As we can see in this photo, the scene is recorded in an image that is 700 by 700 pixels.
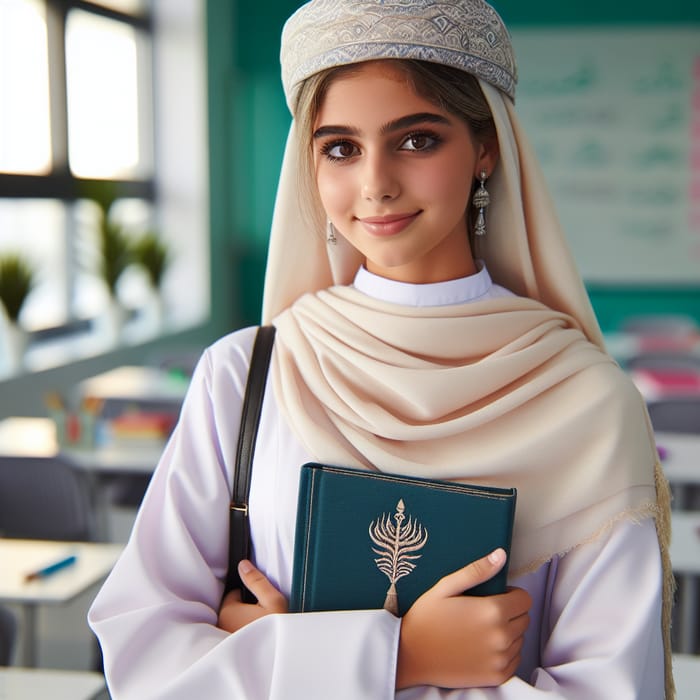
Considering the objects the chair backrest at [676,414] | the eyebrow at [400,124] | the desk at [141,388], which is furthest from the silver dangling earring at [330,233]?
the desk at [141,388]

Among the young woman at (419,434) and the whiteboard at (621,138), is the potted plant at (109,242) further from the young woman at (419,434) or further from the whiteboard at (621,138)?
the young woman at (419,434)

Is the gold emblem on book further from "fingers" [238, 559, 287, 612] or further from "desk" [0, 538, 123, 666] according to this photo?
"desk" [0, 538, 123, 666]

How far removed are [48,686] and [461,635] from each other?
3.70 ft

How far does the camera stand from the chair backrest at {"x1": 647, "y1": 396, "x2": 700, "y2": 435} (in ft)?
13.1

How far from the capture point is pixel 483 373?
1.18 meters

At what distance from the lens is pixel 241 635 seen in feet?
3.64

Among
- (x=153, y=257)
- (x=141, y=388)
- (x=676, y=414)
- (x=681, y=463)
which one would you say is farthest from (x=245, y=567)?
(x=153, y=257)

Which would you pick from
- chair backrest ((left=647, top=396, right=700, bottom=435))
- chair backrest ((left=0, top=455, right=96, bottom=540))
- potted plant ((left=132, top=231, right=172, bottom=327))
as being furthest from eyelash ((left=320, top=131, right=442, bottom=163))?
potted plant ((left=132, top=231, right=172, bottom=327))

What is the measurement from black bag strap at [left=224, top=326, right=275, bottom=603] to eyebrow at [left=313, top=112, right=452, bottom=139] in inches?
12.5

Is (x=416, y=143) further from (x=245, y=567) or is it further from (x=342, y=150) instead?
(x=245, y=567)

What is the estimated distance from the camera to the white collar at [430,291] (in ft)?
4.22

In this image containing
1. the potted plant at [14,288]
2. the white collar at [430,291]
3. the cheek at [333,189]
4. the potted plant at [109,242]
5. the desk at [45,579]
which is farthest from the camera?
the potted plant at [109,242]

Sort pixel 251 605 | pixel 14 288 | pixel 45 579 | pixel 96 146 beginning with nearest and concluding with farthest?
pixel 251 605, pixel 45 579, pixel 14 288, pixel 96 146

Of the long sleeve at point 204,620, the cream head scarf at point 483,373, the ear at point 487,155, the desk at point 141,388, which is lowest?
the desk at point 141,388
